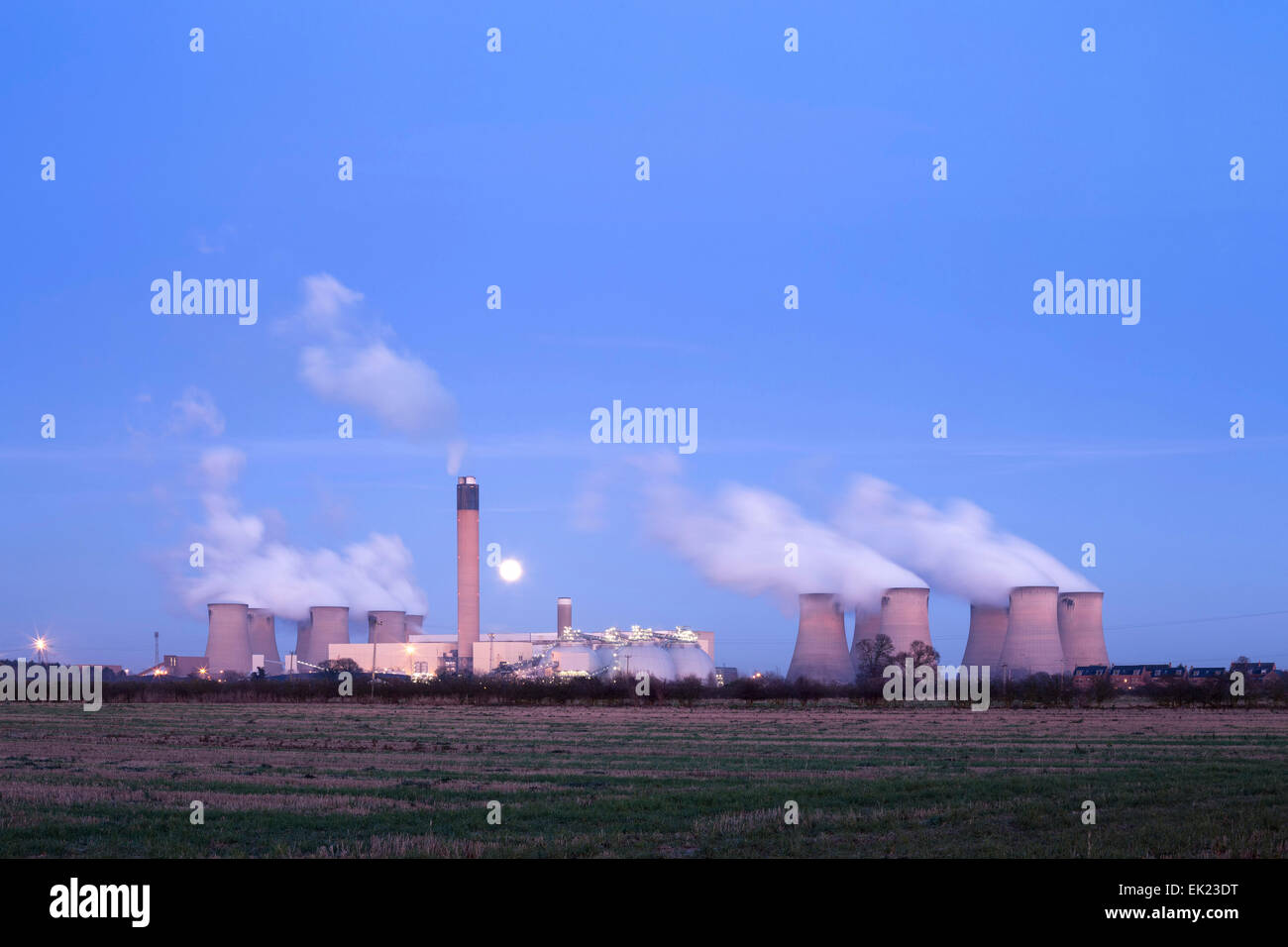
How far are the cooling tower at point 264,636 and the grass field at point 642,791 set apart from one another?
73423mm

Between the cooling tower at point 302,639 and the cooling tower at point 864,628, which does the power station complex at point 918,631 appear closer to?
the cooling tower at point 864,628

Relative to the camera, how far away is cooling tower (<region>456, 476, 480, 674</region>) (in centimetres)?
9644

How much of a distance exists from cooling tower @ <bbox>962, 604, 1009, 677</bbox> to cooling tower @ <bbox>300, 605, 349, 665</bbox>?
54.8 metres

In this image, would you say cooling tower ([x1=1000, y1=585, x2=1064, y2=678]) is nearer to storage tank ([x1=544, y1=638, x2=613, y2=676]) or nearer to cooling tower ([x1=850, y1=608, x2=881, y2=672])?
cooling tower ([x1=850, y1=608, x2=881, y2=672])

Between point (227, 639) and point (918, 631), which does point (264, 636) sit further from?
point (918, 631)

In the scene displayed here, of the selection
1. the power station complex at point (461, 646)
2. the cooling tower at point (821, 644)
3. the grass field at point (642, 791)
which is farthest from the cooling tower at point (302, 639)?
the grass field at point (642, 791)
